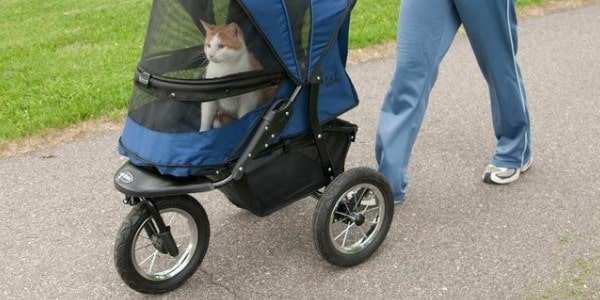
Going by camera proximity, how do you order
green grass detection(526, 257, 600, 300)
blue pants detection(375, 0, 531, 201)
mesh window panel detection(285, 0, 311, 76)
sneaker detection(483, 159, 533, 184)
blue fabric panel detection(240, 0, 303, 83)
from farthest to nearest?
sneaker detection(483, 159, 533, 184) → blue pants detection(375, 0, 531, 201) → green grass detection(526, 257, 600, 300) → mesh window panel detection(285, 0, 311, 76) → blue fabric panel detection(240, 0, 303, 83)

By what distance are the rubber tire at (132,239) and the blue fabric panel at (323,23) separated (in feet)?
2.26

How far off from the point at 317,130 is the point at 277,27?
1.61 ft

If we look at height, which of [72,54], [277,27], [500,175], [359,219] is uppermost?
[277,27]

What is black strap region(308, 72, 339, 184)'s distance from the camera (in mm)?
3088

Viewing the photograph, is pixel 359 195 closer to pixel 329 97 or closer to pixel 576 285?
pixel 329 97

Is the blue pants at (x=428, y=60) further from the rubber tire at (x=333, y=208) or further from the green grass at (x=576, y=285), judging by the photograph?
the green grass at (x=576, y=285)

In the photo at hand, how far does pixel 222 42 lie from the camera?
9.20 ft

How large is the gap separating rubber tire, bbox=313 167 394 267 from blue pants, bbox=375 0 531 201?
39 cm

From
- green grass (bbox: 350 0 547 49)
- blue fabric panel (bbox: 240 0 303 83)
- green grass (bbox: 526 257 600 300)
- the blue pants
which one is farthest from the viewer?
green grass (bbox: 350 0 547 49)

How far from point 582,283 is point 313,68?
1331mm

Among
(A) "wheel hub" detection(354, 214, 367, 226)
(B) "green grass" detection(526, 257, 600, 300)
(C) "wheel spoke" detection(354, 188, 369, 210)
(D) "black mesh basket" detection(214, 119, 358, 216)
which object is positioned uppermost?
(D) "black mesh basket" detection(214, 119, 358, 216)

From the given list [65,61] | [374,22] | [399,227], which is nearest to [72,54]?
[65,61]

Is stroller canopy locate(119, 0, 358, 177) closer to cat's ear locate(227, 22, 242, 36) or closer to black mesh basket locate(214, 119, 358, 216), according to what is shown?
cat's ear locate(227, 22, 242, 36)

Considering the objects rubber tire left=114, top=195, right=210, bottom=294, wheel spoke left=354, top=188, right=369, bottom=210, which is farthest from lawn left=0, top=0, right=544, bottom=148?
wheel spoke left=354, top=188, right=369, bottom=210
